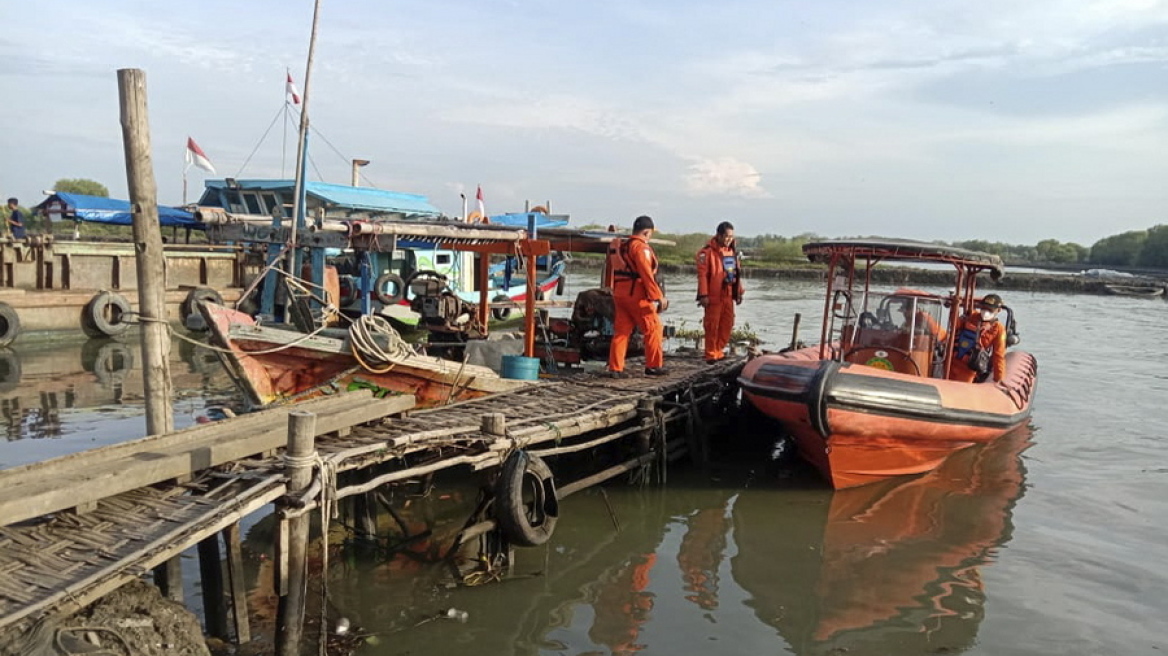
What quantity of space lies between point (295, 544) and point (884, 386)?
19.1ft

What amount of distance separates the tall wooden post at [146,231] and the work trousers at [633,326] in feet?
15.7

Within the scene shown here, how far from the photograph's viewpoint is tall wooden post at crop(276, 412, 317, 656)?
4.70m

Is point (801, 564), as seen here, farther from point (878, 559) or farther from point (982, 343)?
point (982, 343)

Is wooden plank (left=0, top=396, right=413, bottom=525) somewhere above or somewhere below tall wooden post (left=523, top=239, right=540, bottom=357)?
below

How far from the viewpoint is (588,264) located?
2012 inches

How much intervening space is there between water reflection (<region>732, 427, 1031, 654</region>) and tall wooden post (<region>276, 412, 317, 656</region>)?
3.32 meters

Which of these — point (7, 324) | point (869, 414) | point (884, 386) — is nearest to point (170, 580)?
point (869, 414)

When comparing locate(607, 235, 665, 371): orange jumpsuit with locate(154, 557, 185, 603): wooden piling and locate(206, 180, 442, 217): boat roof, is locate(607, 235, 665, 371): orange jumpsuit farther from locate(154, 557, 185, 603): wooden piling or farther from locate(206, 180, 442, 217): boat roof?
locate(206, 180, 442, 217): boat roof

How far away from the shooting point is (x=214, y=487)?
4918mm

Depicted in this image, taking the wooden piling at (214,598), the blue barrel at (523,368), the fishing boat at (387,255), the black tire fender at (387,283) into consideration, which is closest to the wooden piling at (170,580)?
the wooden piling at (214,598)

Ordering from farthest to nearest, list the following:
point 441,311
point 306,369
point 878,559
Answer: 1. point 441,311
2. point 306,369
3. point 878,559

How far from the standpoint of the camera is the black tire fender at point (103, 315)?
1686 centimetres

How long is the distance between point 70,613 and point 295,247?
19.1ft

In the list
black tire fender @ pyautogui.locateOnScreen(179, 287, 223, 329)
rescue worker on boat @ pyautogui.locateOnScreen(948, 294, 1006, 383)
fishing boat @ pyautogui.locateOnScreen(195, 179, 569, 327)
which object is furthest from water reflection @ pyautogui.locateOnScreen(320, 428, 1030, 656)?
black tire fender @ pyautogui.locateOnScreen(179, 287, 223, 329)
